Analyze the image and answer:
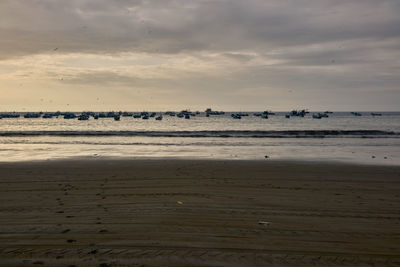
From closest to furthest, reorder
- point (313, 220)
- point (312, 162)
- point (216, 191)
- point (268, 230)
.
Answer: point (268, 230) < point (313, 220) < point (216, 191) < point (312, 162)

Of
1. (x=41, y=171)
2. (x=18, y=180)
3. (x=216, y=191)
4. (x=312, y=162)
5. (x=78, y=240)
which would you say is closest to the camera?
(x=78, y=240)

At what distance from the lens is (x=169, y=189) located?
11.3 meters

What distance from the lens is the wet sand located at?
587 cm

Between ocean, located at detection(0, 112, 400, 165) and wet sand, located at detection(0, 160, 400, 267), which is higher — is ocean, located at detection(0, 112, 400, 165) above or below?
below

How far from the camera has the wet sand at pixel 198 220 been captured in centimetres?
587

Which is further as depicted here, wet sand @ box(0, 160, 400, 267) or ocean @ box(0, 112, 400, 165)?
ocean @ box(0, 112, 400, 165)

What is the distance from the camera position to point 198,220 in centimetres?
777

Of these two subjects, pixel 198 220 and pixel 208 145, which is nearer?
pixel 198 220

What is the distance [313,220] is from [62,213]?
19.1 ft

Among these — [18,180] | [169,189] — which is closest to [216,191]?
[169,189]

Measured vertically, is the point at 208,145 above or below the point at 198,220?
below

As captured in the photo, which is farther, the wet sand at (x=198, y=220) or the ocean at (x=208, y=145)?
the ocean at (x=208, y=145)

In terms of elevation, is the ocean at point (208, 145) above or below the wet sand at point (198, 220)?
below

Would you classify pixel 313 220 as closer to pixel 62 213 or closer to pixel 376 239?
pixel 376 239
